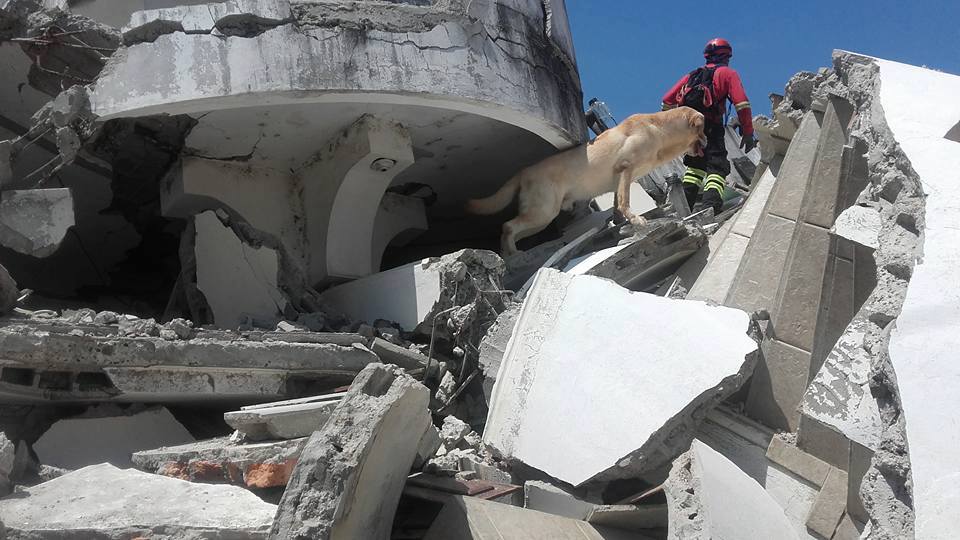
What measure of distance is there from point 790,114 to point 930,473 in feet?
13.3

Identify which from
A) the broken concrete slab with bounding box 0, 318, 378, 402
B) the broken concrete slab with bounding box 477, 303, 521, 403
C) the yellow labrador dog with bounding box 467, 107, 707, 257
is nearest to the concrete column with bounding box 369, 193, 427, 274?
the yellow labrador dog with bounding box 467, 107, 707, 257

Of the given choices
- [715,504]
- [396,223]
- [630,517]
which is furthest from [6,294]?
[396,223]

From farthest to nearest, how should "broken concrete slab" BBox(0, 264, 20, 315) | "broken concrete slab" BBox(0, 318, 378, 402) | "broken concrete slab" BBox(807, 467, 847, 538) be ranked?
"broken concrete slab" BBox(0, 264, 20, 315) → "broken concrete slab" BBox(0, 318, 378, 402) → "broken concrete slab" BBox(807, 467, 847, 538)

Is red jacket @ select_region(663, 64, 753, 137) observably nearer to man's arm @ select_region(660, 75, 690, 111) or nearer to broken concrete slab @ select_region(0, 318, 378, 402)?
man's arm @ select_region(660, 75, 690, 111)

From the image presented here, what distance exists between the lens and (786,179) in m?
5.96

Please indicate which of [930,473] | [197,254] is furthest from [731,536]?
[197,254]

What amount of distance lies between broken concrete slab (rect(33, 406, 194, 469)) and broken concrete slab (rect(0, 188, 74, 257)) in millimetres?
1244

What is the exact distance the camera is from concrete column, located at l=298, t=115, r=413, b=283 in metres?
7.12

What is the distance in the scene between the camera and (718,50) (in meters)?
8.65

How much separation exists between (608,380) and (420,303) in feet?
5.88

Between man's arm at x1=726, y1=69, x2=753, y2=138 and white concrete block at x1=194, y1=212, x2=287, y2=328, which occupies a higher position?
man's arm at x1=726, y1=69, x2=753, y2=138

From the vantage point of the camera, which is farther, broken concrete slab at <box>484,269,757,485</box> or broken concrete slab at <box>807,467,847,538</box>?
broken concrete slab at <box>484,269,757,485</box>

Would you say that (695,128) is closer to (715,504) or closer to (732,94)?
(732,94)

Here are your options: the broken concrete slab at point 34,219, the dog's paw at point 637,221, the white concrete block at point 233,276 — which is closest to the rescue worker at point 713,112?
the dog's paw at point 637,221
